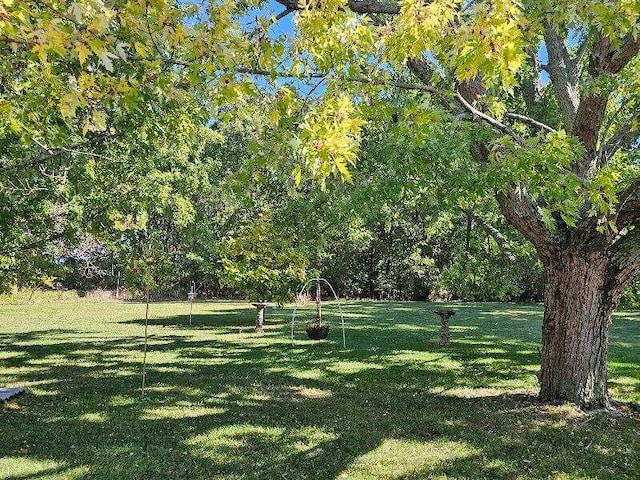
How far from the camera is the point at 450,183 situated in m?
6.68

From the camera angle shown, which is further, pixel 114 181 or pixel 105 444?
pixel 114 181

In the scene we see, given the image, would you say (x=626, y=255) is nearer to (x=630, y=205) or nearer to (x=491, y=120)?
(x=630, y=205)

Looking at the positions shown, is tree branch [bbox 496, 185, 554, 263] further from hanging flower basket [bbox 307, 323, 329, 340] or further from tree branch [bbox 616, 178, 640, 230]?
hanging flower basket [bbox 307, 323, 329, 340]

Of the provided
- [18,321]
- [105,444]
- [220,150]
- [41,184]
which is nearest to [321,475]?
[105,444]

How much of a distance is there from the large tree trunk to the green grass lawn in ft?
1.18

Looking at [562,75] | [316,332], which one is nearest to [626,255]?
[562,75]

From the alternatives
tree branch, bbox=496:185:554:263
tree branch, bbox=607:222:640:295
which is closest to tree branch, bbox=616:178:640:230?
tree branch, bbox=607:222:640:295

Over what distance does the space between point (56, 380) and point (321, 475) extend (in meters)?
5.84

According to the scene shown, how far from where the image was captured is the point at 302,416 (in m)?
6.66

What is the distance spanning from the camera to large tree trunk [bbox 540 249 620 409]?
21.8ft

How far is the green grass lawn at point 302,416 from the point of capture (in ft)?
16.5

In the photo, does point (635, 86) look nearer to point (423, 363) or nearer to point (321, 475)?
point (321, 475)

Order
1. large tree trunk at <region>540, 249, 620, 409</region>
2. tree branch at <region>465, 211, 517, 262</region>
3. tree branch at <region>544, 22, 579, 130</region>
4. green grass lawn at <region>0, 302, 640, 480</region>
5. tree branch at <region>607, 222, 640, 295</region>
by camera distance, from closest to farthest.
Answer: green grass lawn at <region>0, 302, 640, 480</region>
tree branch at <region>607, 222, 640, 295</region>
large tree trunk at <region>540, 249, 620, 409</region>
tree branch at <region>544, 22, 579, 130</region>
tree branch at <region>465, 211, 517, 262</region>

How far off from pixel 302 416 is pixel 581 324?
3629 mm
